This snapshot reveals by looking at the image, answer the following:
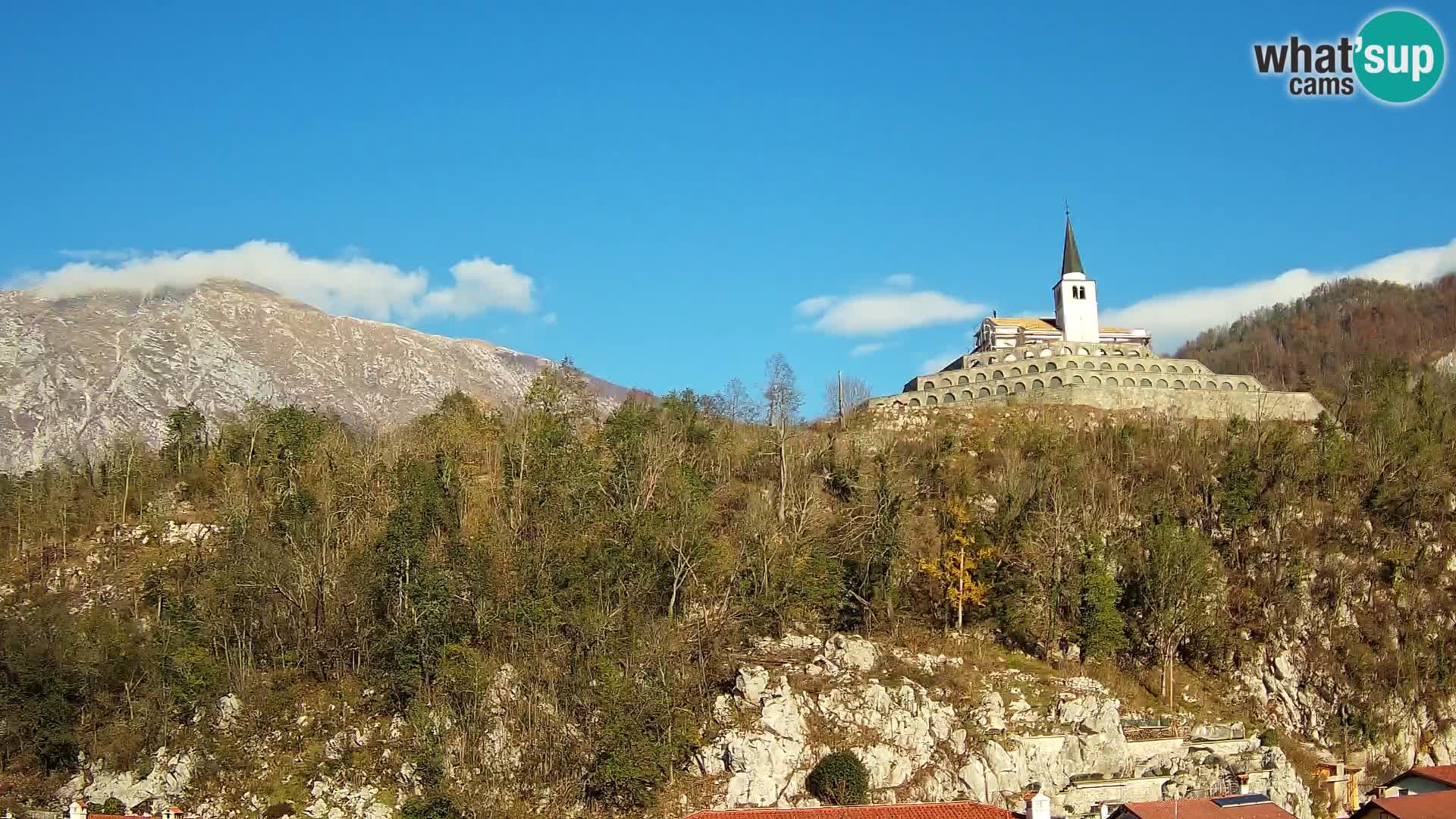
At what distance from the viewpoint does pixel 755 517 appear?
5253 cm

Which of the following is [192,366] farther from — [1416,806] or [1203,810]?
[1416,806]

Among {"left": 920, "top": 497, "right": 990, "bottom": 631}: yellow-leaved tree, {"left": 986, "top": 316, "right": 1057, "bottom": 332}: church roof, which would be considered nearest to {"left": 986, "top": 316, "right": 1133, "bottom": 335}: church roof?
{"left": 986, "top": 316, "right": 1057, "bottom": 332}: church roof

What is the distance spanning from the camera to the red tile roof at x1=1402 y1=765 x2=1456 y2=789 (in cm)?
4003

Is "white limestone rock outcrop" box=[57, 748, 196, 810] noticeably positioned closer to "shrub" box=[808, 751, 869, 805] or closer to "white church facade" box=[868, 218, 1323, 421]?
"shrub" box=[808, 751, 869, 805]

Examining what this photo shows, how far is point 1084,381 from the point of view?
7138cm

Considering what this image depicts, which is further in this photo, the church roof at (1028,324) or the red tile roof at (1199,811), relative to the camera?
the church roof at (1028,324)

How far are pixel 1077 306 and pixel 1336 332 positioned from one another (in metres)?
87.4

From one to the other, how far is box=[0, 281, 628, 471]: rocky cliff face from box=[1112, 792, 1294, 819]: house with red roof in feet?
177

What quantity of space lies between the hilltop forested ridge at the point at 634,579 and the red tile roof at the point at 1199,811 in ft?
40.4

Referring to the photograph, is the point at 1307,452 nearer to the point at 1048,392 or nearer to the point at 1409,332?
the point at 1048,392

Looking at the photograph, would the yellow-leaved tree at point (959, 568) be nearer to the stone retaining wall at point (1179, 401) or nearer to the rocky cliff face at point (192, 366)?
the stone retaining wall at point (1179, 401)

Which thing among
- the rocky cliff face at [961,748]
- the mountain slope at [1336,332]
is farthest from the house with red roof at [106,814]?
the mountain slope at [1336,332]

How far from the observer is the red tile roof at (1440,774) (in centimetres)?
4003

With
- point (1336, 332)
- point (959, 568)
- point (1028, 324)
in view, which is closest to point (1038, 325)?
point (1028, 324)
